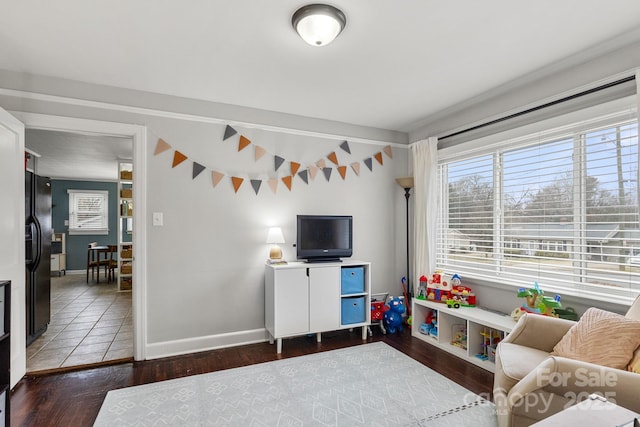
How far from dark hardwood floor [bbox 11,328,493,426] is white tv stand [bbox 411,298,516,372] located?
76mm

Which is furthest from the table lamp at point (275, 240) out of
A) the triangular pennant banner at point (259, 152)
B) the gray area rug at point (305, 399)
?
the gray area rug at point (305, 399)

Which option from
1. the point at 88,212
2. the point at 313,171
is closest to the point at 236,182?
the point at 313,171

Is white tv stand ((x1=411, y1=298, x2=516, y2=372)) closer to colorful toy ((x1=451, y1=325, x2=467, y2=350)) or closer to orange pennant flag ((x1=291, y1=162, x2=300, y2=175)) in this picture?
colorful toy ((x1=451, y1=325, x2=467, y2=350))

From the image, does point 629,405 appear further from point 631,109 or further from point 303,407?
point 631,109

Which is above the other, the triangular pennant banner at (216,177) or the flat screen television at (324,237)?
the triangular pennant banner at (216,177)

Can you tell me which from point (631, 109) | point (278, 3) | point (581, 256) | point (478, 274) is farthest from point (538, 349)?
point (278, 3)

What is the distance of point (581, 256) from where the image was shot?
8.42 feet

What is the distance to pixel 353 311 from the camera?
358 cm

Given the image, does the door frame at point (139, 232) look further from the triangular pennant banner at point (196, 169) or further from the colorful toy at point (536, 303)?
the colorful toy at point (536, 303)

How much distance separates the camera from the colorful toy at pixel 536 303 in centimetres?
254

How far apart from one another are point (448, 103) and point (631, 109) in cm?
145

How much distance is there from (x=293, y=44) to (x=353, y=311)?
261cm

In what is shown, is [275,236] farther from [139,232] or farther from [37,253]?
[37,253]

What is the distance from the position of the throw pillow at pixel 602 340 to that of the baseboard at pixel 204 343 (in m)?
2.58
